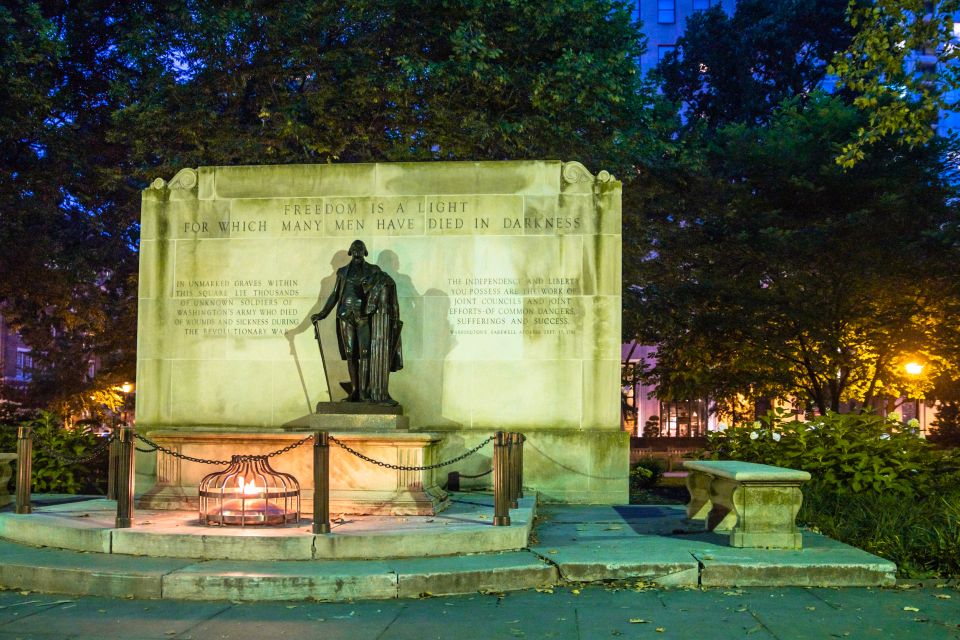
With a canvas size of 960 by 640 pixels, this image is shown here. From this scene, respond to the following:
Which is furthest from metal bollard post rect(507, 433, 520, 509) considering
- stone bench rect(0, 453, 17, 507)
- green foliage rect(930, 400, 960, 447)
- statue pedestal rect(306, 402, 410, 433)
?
green foliage rect(930, 400, 960, 447)

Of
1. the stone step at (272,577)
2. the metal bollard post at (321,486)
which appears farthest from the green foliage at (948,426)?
the metal bollard post at (321,486)

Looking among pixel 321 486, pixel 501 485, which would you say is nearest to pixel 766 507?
pixel 501 485

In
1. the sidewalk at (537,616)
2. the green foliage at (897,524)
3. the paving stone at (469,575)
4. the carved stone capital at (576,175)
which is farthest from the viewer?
the carved stone capital at (576,175)

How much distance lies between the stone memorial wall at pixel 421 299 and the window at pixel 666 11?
4208 cm

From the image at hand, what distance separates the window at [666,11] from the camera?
53531 millimetres

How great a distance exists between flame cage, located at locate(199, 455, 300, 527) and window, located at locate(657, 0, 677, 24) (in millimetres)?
48257

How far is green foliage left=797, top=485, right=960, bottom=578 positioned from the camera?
32.4ft

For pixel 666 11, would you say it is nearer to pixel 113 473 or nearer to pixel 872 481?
pixel 872 481

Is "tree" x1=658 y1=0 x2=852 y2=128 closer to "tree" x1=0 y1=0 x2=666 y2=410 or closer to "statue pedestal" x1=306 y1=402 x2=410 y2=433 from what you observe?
"tree" x1=0 y1=0 x2=666 y2=410

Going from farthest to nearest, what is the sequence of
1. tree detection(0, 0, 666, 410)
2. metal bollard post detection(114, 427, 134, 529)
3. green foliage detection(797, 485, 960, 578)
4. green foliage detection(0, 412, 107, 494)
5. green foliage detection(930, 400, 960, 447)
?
green foliage detection(930, 400, 960, 447) < tree detection(0, 0, 666, 410) < green foliage detection(0, 412, 107, 494) < metal bollard post detection(114, 427, 134, 529) < green foliage detection(797, 485, 960, 578)

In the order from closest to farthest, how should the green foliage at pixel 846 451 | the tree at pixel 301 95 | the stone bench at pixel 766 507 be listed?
the stone bench at pixel 766 507 → the green foliage at pixel 846 451 → the tree at pixel 301 95

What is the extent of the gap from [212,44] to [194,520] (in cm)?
1340

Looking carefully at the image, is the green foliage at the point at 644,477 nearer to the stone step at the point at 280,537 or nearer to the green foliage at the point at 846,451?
the green foliage at the point at 846,451

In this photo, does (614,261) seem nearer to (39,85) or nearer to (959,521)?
(959,521)
